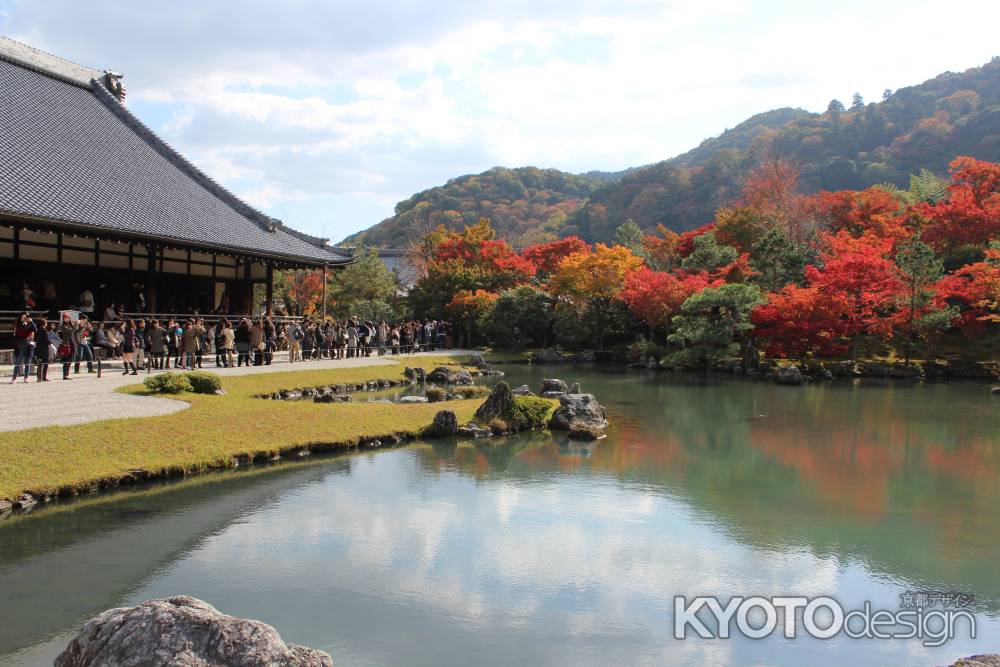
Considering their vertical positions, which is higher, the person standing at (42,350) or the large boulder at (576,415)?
the person standing at (42,350)

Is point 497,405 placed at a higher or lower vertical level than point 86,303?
lower

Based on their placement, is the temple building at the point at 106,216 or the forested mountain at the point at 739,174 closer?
the temple building at the point at 106,216

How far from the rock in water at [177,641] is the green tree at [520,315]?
113 feet

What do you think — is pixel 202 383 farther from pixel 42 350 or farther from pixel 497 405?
pixel 497 405

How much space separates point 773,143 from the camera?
301 feet

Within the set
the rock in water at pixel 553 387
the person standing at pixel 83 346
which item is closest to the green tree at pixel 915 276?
the rock in water at pixel 553 387

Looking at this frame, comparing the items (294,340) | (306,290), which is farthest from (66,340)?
(306,290)

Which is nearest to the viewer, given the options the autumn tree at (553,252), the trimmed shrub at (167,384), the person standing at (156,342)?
the trimmed shrub at (167,384)

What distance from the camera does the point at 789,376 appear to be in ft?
92.0

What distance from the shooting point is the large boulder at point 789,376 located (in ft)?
91.5

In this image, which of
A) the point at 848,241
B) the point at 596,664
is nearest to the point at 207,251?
the point at 596,664

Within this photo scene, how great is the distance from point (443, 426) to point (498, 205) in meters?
86.1

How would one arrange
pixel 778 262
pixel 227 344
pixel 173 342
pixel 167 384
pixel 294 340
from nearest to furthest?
pixel 167 384, pixel 173 342, pixel 227 344, pixel 294 340, pixel 778 262

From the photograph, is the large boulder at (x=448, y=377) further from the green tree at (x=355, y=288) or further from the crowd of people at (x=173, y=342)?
the green tree at (x=355, y=288)
